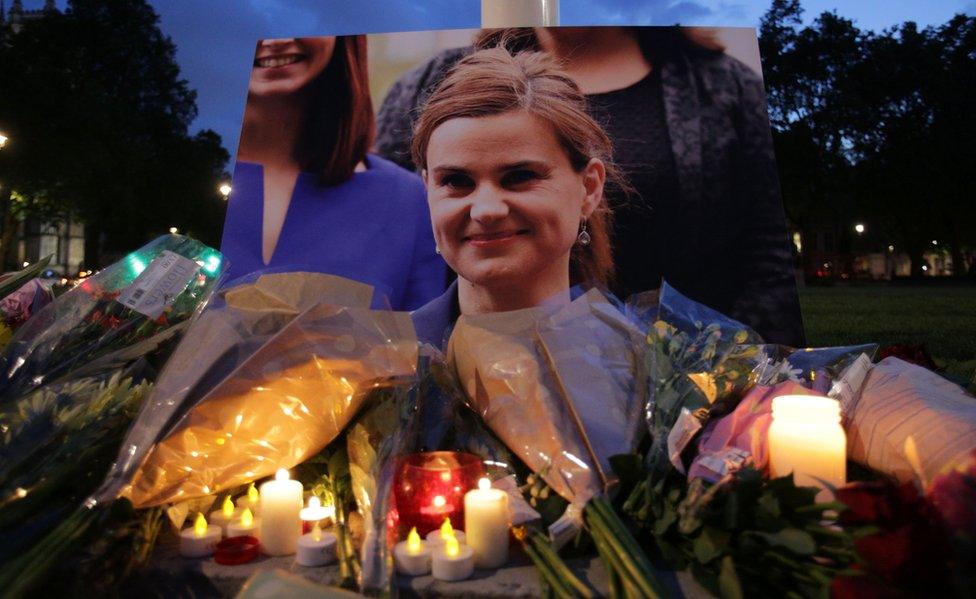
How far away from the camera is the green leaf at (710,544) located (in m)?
1.16

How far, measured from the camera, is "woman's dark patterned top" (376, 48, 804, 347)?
309 cm

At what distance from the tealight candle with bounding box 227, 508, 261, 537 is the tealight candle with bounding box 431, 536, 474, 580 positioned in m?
0.38

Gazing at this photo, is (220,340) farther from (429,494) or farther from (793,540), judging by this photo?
(793,540)

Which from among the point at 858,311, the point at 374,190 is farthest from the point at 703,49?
the point at 858,311

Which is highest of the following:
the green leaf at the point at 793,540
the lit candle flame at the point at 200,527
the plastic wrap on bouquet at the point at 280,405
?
the plastic wrap on bouquet at the point at 280,405

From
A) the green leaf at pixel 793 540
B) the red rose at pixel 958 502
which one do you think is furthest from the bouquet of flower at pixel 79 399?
the red rose at pixel 958 502

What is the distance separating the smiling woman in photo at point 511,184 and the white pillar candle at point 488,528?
5.35 feet

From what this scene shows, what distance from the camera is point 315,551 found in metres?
1.30

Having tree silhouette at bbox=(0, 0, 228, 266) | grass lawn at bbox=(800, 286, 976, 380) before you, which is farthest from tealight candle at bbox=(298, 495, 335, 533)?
tree silhouette at bbox=(0, 0, 228, 266)

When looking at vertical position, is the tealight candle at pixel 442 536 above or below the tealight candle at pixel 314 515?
below

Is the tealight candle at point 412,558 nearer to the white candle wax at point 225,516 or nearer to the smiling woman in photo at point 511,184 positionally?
the white candle wax at point 225,516

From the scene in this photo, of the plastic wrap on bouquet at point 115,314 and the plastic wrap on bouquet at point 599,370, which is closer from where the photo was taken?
the plastic wrap on bouquet at point 599,370

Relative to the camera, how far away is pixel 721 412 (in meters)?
1.58

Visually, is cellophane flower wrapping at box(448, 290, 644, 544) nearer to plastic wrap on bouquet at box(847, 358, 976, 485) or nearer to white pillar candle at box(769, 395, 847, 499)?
white pillar candle at box(769, 395, 847, 499)
